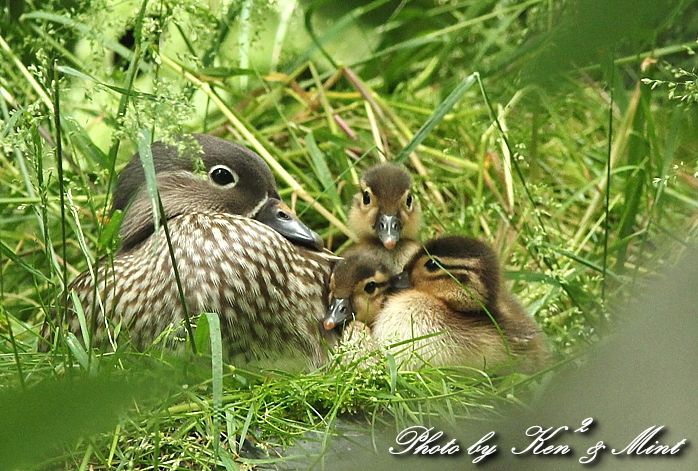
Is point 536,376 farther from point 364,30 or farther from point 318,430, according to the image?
point 364,30

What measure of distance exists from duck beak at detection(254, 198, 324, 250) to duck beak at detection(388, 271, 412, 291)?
0.29 metres

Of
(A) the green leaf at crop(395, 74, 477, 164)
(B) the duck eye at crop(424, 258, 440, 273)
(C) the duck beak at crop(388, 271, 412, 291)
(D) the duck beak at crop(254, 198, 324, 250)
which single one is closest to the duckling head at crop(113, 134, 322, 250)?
(D) the duck beak at crop(254, 198, 324, 250)

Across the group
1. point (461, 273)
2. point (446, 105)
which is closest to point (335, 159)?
point (446, 105)

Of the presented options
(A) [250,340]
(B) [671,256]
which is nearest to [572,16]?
(A) [250,340]

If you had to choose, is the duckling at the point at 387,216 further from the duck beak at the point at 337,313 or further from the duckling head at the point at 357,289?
the duck beak at the point at 337,313

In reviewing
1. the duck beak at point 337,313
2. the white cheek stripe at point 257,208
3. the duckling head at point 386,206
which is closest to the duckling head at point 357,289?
the duck beak at point 337,313

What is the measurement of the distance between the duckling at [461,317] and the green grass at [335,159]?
0.11m

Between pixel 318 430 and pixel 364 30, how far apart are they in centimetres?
322

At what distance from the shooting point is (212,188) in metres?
3.22

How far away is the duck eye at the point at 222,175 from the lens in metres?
3.21

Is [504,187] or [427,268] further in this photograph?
[504,187]

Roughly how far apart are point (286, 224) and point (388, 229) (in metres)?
0.45

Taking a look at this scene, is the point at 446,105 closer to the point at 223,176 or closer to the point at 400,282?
the point at 400,282

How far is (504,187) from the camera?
4.18 m
